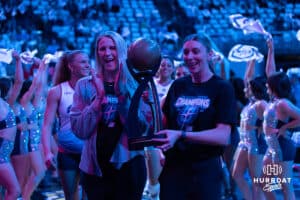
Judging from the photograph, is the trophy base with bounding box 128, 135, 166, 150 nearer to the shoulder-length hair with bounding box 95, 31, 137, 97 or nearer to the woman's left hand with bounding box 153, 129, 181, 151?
the woman's left hand with bounding box 153, 129, 181, 151

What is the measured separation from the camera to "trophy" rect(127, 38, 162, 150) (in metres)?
2.72

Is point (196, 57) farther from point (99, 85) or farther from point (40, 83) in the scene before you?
point (40, 83)

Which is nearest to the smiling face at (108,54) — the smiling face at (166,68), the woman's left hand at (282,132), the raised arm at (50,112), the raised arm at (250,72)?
the raised arm at (50,112)

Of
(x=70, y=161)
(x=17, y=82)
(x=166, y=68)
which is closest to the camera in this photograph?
(x=70, y=161)

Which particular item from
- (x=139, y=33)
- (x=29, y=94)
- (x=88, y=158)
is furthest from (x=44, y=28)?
(x=88, y=158)

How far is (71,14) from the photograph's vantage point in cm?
1761

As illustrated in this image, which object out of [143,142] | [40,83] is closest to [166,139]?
[143,142]

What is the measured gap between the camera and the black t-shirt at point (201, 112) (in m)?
3.11

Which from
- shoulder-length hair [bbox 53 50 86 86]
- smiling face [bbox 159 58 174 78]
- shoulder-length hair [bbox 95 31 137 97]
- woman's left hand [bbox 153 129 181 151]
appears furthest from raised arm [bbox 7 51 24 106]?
woman's left hand [bbox 153 129 181 151]

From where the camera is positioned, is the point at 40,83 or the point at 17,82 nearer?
the point at 17,82

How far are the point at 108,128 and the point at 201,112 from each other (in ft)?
1.79

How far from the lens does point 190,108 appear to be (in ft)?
10.3

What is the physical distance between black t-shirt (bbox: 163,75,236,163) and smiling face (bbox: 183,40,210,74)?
0.10 meters

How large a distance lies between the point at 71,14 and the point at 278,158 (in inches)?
537
